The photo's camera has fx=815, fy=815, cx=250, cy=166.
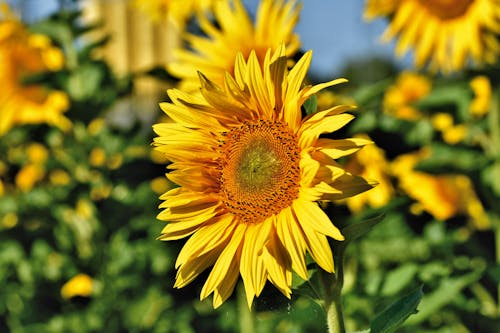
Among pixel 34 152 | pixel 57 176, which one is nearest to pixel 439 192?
pixel 57 176

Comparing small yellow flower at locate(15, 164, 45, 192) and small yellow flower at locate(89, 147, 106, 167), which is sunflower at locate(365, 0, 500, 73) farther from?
small yellow flower at locate(15, 164, 45, 192)

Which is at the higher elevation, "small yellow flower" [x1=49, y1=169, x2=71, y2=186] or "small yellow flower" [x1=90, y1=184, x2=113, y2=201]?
"small yellow flower" [x1=90, y1=184, x2=113, y2=201]

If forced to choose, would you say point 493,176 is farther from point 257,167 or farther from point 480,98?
point 257,167

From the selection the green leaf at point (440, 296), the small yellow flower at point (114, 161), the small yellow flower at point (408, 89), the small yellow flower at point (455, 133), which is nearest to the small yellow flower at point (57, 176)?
the small yellow flower at point (114, 161)


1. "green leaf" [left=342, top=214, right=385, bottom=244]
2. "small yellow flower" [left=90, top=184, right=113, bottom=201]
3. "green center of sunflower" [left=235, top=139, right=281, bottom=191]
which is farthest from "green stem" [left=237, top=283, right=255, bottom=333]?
"green leaf" [left=342, top=214, right=385, bottom=244]

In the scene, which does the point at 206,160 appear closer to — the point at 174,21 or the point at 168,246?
the point at 168,246

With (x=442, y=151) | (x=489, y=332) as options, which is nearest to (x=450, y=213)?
(x=442, y=151)
